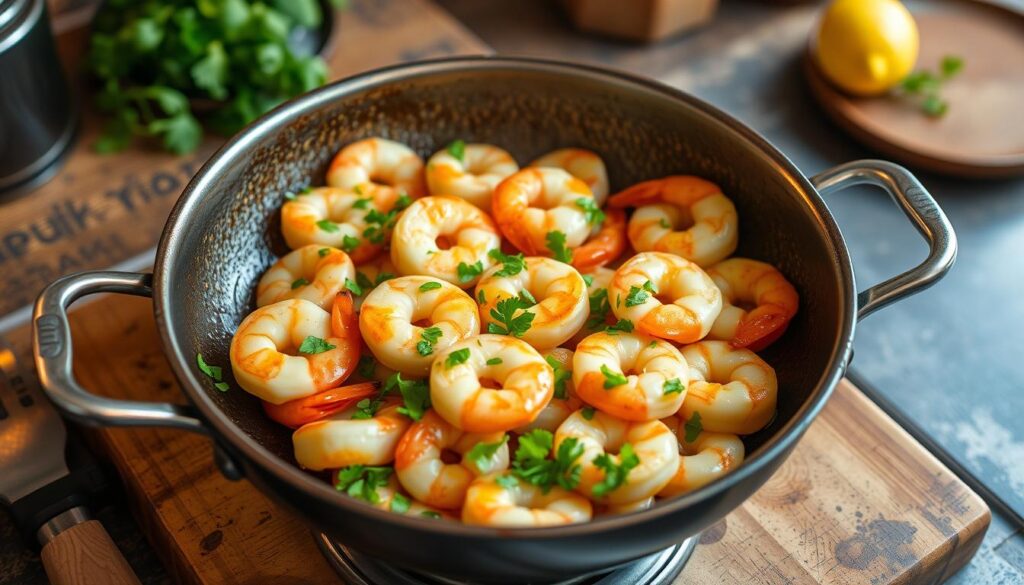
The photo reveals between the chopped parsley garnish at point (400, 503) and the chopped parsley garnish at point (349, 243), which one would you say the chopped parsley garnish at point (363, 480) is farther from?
the chopped parsley garnish at point (349, 243)

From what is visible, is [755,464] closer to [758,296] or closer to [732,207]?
[758,296]

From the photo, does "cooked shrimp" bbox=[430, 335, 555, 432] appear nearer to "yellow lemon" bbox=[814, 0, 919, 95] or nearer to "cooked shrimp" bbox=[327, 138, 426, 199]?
"cooked shrimp" bbox=[327, 138, 426, 199]

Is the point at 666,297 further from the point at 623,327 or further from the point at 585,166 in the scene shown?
the point at 585,166

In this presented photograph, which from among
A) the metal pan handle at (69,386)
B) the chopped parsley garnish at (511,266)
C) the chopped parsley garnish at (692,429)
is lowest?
the chopped parsley garnish at (692,429)

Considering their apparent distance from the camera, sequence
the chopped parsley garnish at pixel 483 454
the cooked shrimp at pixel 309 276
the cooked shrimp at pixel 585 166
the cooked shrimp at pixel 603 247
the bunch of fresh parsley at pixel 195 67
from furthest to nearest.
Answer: the bunch of fresh parsley at pixel 195 67 → the cooked shrimp at pixel 585 166 → the cooked shrimp at pixel 603 247 → the cooked shrimp at pixel 309 276 → the chopped parsley garnish at pixel 483 454

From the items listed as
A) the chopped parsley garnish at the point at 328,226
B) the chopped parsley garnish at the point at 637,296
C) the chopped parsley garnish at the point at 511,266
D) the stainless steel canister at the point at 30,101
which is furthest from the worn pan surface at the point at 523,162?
the stainless steel canister at the point at 30,101

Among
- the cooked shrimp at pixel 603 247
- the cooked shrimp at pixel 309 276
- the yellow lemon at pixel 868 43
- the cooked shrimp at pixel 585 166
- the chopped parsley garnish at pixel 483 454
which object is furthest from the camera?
the yellow lemon at pixel 868 43

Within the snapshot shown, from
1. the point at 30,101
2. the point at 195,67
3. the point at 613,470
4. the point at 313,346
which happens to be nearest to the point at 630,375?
the point at 613,470
